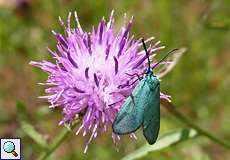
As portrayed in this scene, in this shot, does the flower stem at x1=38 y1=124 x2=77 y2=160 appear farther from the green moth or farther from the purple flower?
the green moth

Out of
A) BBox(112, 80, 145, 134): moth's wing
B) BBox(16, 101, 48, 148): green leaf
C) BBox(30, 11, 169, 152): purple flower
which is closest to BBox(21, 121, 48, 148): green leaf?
BBox(16, 101, 48, 148): green leaf

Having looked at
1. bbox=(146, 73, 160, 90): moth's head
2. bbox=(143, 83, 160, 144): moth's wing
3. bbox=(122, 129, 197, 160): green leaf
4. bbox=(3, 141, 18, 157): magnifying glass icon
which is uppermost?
bbox=(3, 141, 18, 157): magnifying glass icon

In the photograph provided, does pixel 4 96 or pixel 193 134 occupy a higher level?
pixel 4 96

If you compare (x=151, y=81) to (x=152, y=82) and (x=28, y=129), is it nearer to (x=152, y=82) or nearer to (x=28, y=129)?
(x=152, y=82)

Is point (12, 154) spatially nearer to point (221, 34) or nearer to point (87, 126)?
point (87, 126)

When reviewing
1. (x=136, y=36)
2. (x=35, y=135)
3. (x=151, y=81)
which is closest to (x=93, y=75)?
(x=151, y=81)

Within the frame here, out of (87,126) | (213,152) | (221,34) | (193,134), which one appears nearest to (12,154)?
(87,126)
